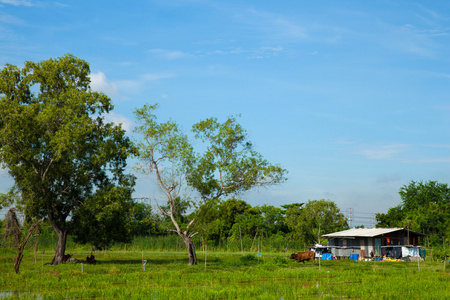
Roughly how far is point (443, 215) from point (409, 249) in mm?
15275

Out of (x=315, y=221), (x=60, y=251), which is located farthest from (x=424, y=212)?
(x=60, y=251)

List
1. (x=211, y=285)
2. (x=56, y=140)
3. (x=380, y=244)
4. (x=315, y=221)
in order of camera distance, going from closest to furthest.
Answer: (x=211, y=285)
(x=56, y=140)
(x=380, y=244)
(x=315, y=221)

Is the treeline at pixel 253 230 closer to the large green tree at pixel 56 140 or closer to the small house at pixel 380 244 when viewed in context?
the small house at pixel 380 244

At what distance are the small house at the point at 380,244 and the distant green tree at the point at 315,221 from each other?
8.11 m

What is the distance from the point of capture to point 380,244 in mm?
49938

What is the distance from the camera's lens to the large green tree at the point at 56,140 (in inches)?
1377

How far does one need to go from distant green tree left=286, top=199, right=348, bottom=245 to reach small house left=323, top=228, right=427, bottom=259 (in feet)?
26.6

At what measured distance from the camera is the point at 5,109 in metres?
34.8

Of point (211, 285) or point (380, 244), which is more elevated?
point (380, 244)

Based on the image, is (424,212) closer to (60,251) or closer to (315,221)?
(315,221)

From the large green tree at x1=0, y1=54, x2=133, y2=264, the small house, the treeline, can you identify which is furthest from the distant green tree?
the large green tree at x1=0, y1=54, x2=133, y2=264

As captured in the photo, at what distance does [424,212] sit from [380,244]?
2042 centimetres

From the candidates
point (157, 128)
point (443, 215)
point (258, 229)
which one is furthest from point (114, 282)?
point (443, 215)

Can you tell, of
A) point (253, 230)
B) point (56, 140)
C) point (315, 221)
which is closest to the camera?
point (56, 140)
